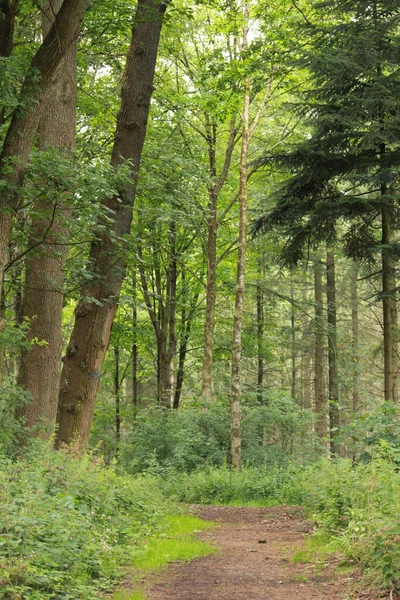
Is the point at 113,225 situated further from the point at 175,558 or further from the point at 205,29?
the point at 205,29

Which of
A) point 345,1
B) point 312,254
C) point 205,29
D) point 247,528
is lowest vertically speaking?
point 247,528

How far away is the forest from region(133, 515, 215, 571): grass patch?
5cm

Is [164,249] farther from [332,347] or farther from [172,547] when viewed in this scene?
[172,547]

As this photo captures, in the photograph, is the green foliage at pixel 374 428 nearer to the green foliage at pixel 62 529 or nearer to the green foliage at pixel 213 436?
the green foliage at pixel 62 529

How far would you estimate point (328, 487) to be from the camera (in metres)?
7.42

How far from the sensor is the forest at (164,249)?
18.7 ft

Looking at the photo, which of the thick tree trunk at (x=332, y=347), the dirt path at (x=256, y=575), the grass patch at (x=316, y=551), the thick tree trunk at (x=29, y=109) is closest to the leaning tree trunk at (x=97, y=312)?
the thick tree trunk at (x=29, y=109)

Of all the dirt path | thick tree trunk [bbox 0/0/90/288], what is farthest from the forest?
the dirt path

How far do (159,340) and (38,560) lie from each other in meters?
18.6


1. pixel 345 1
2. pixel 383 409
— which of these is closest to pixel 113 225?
pixel 383 409

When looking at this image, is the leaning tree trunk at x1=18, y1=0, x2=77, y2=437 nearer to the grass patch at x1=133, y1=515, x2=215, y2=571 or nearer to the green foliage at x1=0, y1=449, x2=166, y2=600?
the green foliage at x1=0, y1=449, x2=166, y2=600

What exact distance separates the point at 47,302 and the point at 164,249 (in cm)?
1168

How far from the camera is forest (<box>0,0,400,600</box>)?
5.69 meters

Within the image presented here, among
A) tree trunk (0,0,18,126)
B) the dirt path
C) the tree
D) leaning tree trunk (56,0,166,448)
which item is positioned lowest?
the dirt path
